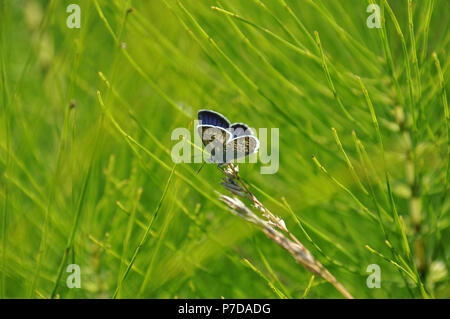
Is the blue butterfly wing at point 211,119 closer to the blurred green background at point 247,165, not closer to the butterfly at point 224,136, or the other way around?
the butterfly at point 224,136

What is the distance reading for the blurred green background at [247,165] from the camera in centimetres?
113

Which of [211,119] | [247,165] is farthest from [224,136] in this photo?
[247,165]

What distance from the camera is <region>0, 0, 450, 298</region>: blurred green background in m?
1.13

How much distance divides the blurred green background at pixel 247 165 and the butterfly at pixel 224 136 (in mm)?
174

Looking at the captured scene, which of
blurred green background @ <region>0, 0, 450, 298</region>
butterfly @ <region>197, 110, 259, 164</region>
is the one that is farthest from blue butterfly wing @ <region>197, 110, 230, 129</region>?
blurred green background @ <region>0, 0, 450, 298</region>

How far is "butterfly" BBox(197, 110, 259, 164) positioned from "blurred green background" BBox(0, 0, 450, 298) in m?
0.17

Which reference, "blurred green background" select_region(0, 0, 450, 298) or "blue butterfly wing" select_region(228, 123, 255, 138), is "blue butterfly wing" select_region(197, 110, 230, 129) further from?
"blurred green background" select_region(0, 0, 450, 298)

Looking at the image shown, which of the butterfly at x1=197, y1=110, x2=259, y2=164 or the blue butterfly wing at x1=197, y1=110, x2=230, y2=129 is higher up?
the blue butterfly wing at x1=197, y1=110, x2=230, y2=129

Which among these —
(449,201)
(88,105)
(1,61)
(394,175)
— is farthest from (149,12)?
(449,201)

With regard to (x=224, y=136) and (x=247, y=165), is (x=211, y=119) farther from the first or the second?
(x=247, y=165)

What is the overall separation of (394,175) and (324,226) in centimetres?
28

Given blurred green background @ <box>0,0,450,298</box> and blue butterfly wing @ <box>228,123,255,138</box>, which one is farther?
blurred green background @ <box>0,0,450,298</box>

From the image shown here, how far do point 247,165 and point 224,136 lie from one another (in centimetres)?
33

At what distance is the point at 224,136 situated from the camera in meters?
0.80
